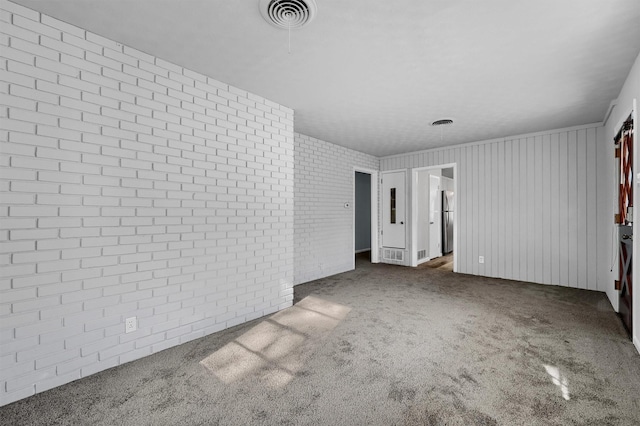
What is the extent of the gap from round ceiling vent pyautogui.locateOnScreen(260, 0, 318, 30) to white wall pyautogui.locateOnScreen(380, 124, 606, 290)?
465cm

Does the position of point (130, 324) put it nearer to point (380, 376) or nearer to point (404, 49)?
point (380, 376)

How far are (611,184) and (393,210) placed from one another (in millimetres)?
3670

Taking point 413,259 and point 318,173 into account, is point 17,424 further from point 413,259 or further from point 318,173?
point 413,259

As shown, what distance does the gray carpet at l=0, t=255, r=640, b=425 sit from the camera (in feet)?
5.91

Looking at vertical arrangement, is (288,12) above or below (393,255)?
Answer: above

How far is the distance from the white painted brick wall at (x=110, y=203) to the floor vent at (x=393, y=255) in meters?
4.15

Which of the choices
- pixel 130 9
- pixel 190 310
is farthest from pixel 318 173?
pixel 130 9

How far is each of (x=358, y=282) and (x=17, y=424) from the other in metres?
4.17

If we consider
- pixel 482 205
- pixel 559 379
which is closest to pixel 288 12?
pixel 559 379

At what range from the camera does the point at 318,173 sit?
5430mm

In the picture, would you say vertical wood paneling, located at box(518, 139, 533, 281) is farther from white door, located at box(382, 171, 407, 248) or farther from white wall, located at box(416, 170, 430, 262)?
white door, located at box(382, 171, 407, 248)

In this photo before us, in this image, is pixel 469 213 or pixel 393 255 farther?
pixel 393 255

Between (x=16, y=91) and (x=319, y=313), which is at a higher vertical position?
(x=16, y=91)

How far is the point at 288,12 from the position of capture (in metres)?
1.99
